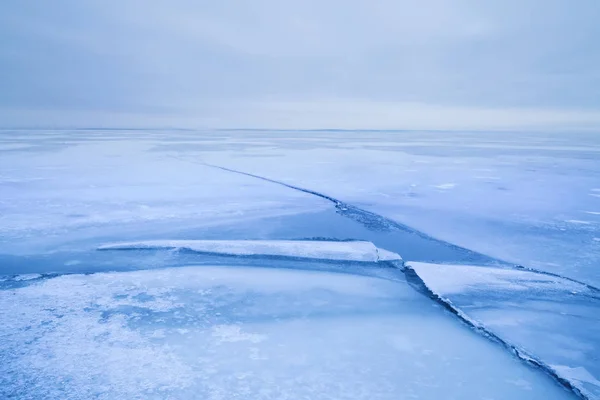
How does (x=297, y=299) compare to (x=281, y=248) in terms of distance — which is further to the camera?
(x=281, y=248)

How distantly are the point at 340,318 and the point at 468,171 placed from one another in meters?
8.76

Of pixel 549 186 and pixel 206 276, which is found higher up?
pixel 549 186

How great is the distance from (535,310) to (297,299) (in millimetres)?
1610

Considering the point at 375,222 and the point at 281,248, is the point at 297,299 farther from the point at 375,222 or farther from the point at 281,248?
the point at 375,222

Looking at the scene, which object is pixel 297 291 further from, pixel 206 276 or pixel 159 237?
pixel 159 237

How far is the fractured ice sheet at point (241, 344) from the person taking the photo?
196 cm

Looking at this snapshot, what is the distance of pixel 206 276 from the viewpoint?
3348 millimetres

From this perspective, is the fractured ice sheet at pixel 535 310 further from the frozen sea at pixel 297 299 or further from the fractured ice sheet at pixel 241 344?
the fractured ice sheet at pixel 241 344

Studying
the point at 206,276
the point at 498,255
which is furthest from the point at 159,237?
the point at 498,255

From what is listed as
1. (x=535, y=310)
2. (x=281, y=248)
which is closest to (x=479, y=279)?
(x=535, y=310)

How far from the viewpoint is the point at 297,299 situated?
297 cm

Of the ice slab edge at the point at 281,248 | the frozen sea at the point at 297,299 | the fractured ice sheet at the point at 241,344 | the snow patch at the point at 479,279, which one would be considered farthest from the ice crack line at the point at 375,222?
the fractured ice sheet at the point at 241,344

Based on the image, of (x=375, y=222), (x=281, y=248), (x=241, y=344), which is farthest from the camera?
(x=375, y=222)

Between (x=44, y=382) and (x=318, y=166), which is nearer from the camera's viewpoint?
(x=44, y=382)
